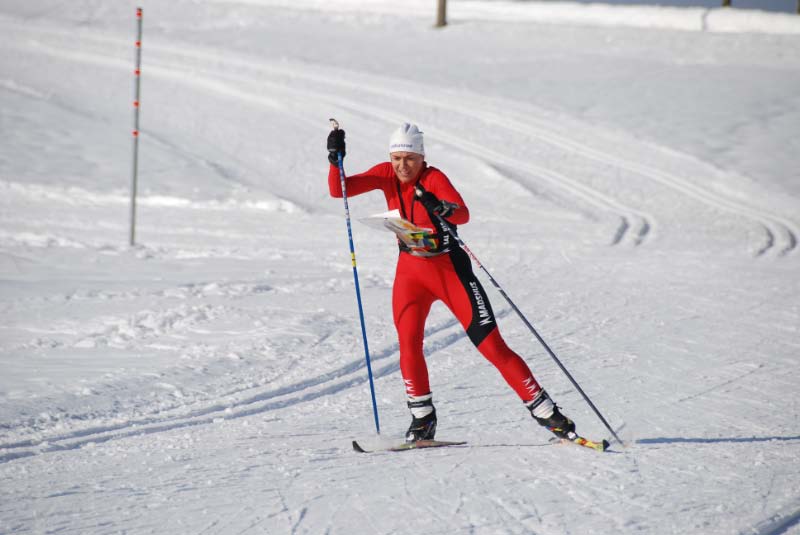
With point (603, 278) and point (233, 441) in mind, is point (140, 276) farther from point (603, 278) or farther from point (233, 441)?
point (603, 278)

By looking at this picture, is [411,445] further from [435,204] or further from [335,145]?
[335,145]

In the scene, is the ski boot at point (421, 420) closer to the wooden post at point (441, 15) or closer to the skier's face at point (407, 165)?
the skier's face at point (407, 165)

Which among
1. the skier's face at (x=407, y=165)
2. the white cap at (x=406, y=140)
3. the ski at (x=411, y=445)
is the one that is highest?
the white cap at (x=406, y=140)

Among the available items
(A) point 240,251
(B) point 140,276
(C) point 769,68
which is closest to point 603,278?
(A) point 240,251

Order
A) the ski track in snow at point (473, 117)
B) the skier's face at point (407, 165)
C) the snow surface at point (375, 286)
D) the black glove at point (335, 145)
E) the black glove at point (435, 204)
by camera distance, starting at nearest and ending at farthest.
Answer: the snow surface at point (375, 286)
the black glove at point (435, 204)
the skier's face at point (407, 165)
the black glove at point (335, 145)
the ski track in snow at point (473, 117)

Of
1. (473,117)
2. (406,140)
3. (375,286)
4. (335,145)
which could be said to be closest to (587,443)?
(406,140)

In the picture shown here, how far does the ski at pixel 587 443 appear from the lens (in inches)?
185

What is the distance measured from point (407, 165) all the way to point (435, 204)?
1.23 ft

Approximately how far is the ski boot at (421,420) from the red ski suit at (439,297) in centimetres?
5

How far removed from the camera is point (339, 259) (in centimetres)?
961

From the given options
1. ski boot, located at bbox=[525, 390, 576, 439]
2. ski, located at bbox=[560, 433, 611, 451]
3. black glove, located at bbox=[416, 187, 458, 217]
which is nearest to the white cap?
black glove, located at bbox=[416, 187, 458, 217]

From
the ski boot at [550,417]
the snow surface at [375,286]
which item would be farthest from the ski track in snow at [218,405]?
the ski boot at [550,417]

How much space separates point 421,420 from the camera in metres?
4.92

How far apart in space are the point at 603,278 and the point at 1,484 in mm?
6335
